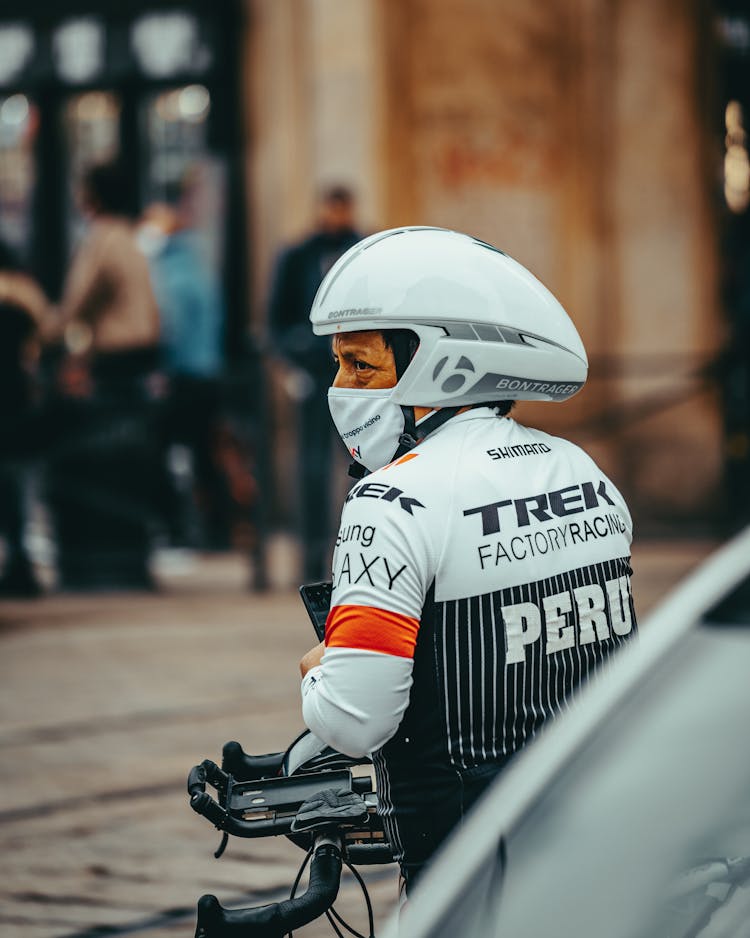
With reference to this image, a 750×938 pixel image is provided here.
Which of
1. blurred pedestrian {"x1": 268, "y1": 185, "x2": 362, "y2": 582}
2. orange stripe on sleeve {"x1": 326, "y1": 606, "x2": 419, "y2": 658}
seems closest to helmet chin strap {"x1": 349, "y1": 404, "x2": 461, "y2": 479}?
orange stripe on sleeve {"x1": 326, "y1": 606, "x2": 419, "y2": 658}

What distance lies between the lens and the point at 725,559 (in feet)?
6.15

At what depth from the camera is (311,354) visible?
1053 centimetres

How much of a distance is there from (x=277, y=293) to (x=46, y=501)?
1738 mm

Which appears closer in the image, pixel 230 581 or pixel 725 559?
pixel 725 559

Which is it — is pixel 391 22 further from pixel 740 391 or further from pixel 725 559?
pixel 725 559

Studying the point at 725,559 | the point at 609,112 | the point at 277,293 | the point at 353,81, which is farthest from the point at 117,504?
the point at 725,559

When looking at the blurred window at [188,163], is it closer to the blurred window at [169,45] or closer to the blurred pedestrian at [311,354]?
the blurred window at [169,45]

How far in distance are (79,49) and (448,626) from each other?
43.8 feet

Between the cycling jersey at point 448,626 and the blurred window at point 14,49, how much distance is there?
526 inches

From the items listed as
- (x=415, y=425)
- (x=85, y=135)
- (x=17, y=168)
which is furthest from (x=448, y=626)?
(x=17, y=168)

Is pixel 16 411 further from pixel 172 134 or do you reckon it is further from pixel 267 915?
pixel 267 915

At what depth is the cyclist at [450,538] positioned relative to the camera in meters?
2.51

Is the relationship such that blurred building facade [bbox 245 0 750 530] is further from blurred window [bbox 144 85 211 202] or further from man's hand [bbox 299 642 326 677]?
man's hand [bbox 299 642 326 677]

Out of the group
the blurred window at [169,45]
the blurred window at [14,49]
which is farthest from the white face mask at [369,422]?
the blurred window at [14,49]
